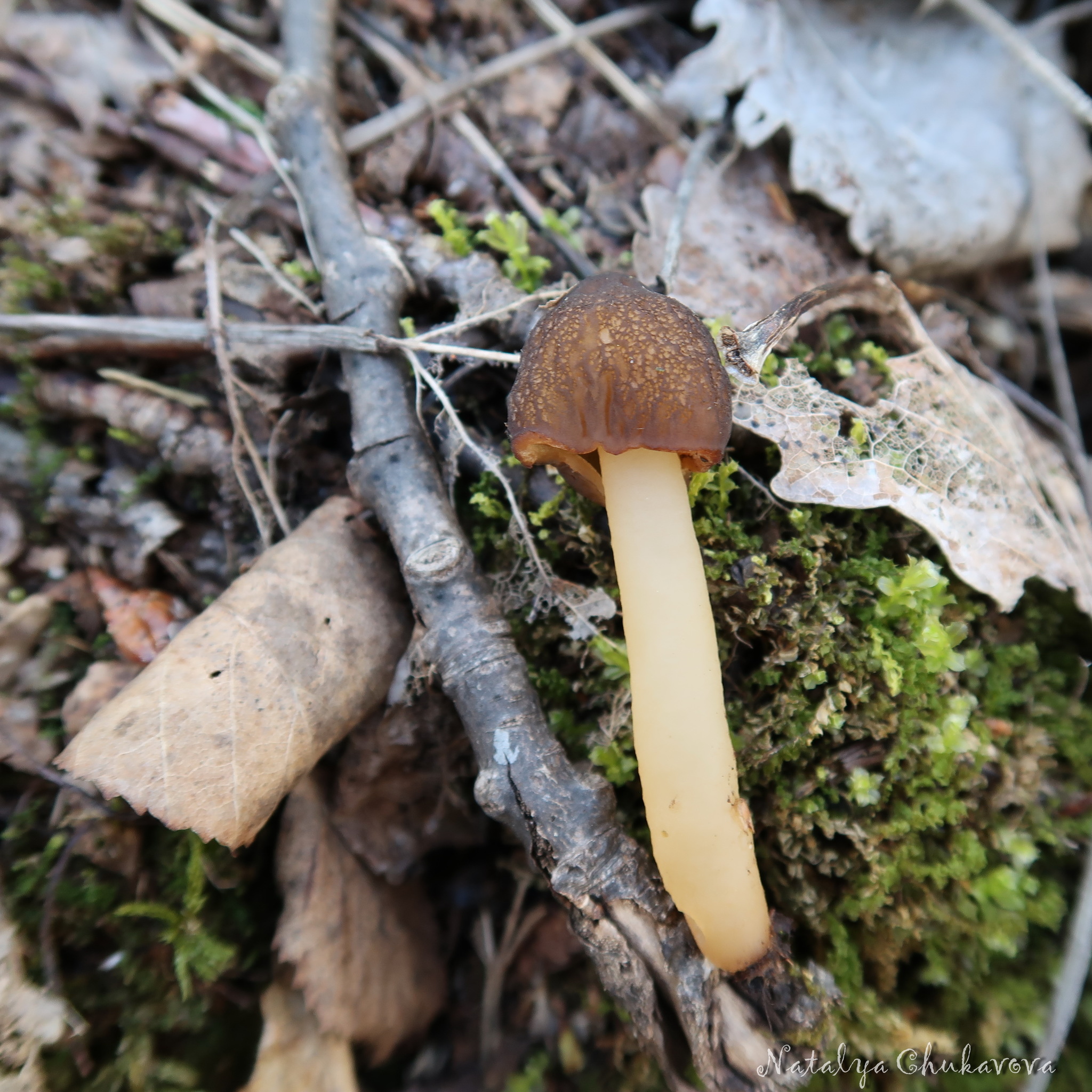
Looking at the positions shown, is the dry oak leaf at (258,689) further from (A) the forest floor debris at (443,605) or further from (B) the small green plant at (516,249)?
(B) the small green plant at (516,249)

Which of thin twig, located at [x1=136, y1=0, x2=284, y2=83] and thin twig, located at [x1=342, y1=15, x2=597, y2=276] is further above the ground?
thin twig, located at [x1=342, y1=15, x2=597, y2=276]

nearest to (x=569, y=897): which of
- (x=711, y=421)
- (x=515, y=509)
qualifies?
(x=515, y=509)

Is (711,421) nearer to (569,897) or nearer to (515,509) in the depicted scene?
(515,509)

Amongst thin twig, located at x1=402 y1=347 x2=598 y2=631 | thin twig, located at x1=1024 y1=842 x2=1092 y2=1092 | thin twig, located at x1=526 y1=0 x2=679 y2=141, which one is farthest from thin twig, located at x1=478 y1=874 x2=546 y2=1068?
thin twig, located at x1=526 y1=0 x2=679 y2=141

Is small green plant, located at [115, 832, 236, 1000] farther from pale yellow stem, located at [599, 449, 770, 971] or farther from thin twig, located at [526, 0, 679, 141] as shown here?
thin twig, located at [526, 0, 679, 141]

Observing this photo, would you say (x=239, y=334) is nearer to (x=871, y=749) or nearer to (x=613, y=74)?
(x=613, y=74)

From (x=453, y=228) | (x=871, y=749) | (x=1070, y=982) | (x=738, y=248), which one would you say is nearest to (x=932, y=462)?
(x=871, y=749)
